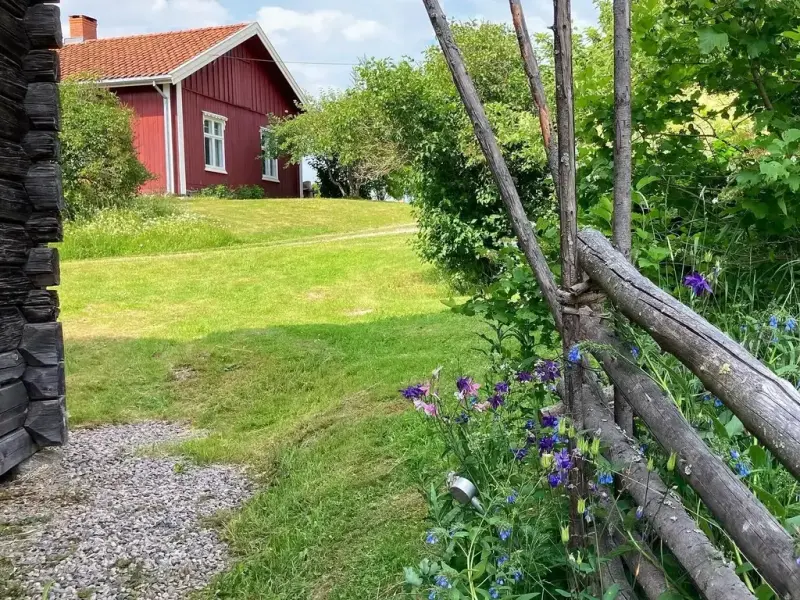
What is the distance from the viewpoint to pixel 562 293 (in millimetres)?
2131

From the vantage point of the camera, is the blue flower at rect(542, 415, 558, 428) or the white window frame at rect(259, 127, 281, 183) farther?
the white window frame at rect(259, 127, 281, 183)

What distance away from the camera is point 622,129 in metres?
2.11

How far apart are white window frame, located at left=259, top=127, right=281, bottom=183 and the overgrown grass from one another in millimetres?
4450

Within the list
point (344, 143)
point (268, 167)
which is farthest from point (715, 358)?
point (268, 167)

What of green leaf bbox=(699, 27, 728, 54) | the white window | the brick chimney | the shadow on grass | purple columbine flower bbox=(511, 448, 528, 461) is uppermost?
the brick chimney

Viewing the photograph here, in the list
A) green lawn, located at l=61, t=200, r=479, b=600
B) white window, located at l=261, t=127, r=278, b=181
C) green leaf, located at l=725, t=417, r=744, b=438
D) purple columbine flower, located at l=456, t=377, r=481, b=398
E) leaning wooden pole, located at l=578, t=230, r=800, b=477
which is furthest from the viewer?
white window, located at l=261, t=127, r=278, b=181

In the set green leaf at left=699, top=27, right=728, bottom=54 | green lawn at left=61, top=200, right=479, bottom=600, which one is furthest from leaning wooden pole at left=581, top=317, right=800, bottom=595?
green lawn at left=61, top=200, right=479, bottom=600

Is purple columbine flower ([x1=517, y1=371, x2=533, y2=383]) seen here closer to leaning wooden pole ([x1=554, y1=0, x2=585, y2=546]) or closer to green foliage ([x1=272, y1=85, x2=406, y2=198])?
leaning wooden pole ([x1=554, y1=0, x2=585, y2=546])

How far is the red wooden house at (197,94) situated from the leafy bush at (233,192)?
26 centimetres

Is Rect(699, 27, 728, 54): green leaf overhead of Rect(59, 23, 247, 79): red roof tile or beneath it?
beneath

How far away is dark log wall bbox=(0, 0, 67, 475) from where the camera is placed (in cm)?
473

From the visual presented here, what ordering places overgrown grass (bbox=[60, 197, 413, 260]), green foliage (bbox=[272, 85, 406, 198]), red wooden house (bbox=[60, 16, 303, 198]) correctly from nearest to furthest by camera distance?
overgrown grass (bbox=[60, 197, 413, 260]) → green foliage (bbox=[272, 85, 406, 198]) → red wooden house (bbox=[60, 16, 303, 198])

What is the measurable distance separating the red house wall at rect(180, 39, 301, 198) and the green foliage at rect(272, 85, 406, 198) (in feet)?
2.86

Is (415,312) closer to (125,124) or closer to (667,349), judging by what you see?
(667,349)
